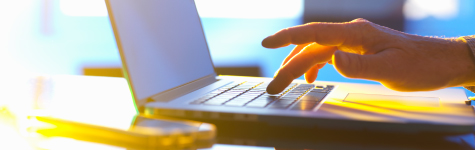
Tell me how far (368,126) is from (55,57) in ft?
12.2

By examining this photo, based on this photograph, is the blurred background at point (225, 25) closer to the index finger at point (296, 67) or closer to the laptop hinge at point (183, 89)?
the laptop hinge at point (183, 89)

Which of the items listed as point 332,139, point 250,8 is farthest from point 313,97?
point 250,8

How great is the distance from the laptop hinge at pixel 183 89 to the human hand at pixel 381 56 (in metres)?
0.17

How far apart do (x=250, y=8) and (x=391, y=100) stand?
3894 mm

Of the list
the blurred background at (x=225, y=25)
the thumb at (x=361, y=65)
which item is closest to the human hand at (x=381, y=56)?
the thumb at (x=361, y=65)

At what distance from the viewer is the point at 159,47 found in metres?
0.76

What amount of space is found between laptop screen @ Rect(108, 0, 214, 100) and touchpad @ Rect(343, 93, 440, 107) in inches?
13.6

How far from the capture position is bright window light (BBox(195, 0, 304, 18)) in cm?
427

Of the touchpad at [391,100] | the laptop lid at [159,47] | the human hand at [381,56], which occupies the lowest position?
the touchpad at [391,100]

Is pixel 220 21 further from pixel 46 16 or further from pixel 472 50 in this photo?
pixel 472 50

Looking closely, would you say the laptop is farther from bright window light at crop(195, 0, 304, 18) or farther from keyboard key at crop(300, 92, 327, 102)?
bright window light at crop(195, 0, 304, 18)

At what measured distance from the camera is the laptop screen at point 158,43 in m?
0.63

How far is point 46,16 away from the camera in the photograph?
432 cm

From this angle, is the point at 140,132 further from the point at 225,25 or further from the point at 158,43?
the point at 225,25
